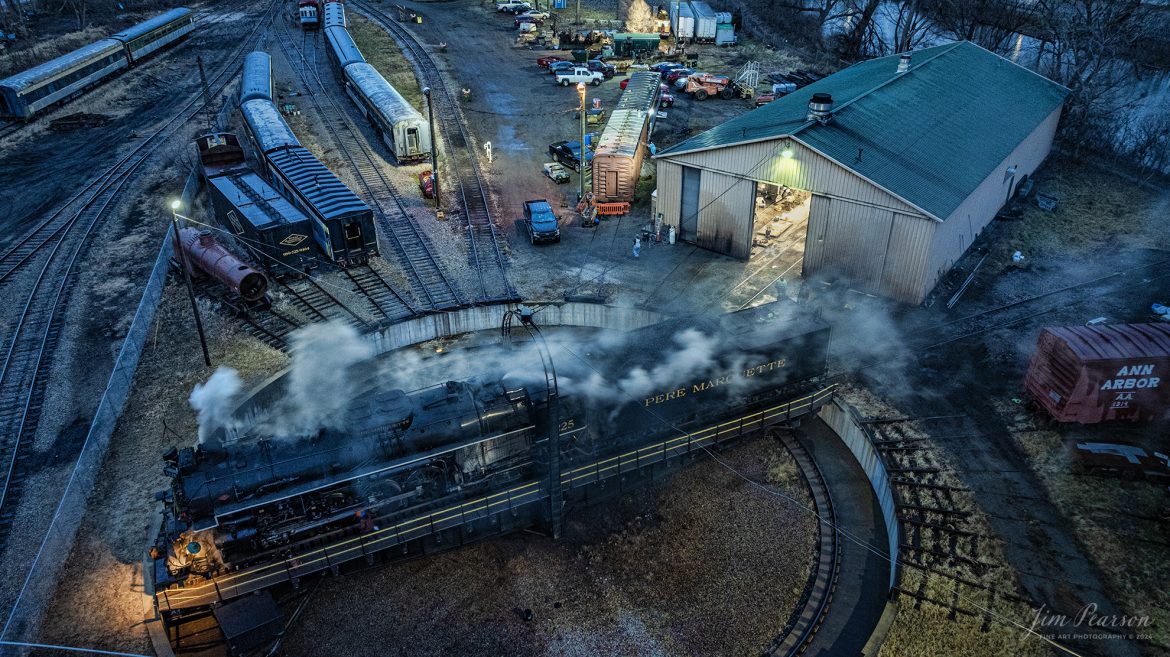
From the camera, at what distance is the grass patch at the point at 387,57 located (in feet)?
190

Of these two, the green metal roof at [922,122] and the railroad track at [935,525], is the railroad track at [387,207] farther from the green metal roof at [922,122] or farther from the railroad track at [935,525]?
the railroad track at [935,525]

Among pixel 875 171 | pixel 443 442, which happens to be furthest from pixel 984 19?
pixel 443 442

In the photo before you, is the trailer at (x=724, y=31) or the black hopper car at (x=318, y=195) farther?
the trailer at (x=724, y=31)

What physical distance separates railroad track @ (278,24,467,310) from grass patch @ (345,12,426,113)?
4746 millimetres

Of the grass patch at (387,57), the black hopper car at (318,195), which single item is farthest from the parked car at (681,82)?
the black hopper car at (318,195)

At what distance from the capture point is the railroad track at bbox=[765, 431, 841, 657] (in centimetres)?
1700

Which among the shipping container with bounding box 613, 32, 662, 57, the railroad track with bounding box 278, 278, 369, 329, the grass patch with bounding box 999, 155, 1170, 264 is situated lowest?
the railroad track with bounding box 278, 278, 369, 329

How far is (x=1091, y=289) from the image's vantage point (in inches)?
1184

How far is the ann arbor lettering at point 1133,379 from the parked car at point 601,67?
4803cm

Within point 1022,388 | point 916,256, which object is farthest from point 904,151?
point 1022,388

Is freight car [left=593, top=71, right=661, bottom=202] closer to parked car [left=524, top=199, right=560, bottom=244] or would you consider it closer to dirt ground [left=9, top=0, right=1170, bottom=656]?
dirt ground [left=9, top=0, right=1170, bottom=656]

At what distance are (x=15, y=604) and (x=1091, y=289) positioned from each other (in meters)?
37.0

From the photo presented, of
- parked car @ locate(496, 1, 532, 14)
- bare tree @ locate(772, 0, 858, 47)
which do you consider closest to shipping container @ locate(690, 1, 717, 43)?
bare tree @ locate(772, 0, 858, 47)

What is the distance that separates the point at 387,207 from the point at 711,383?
2443 cm
